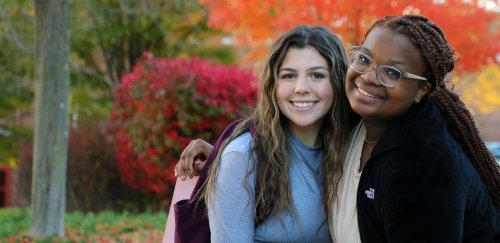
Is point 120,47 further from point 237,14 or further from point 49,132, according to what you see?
point 49,132

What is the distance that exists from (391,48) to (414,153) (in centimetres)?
40

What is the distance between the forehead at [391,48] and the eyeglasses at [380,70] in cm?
3

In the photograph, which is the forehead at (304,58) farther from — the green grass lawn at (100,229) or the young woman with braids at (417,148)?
the green grass lawn at (100,229)

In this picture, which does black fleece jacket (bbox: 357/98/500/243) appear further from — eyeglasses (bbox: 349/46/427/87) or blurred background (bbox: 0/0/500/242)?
blurred background (bbox: 0/0/500/242)

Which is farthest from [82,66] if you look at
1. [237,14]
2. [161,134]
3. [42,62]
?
[42,62]

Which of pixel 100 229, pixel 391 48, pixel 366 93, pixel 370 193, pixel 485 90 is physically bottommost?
pixel 100 229

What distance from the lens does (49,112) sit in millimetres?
6625

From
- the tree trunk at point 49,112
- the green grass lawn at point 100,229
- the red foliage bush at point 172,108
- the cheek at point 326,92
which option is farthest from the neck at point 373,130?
the red foliage bush at point 172,108

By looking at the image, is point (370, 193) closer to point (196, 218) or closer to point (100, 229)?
point (196, 218)

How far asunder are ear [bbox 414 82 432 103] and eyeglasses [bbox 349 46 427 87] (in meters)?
0.04

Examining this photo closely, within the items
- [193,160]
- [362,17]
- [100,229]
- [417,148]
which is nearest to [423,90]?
[417,148]

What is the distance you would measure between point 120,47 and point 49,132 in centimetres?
1180

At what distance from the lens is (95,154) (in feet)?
34.2

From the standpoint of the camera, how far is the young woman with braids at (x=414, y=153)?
234cm
